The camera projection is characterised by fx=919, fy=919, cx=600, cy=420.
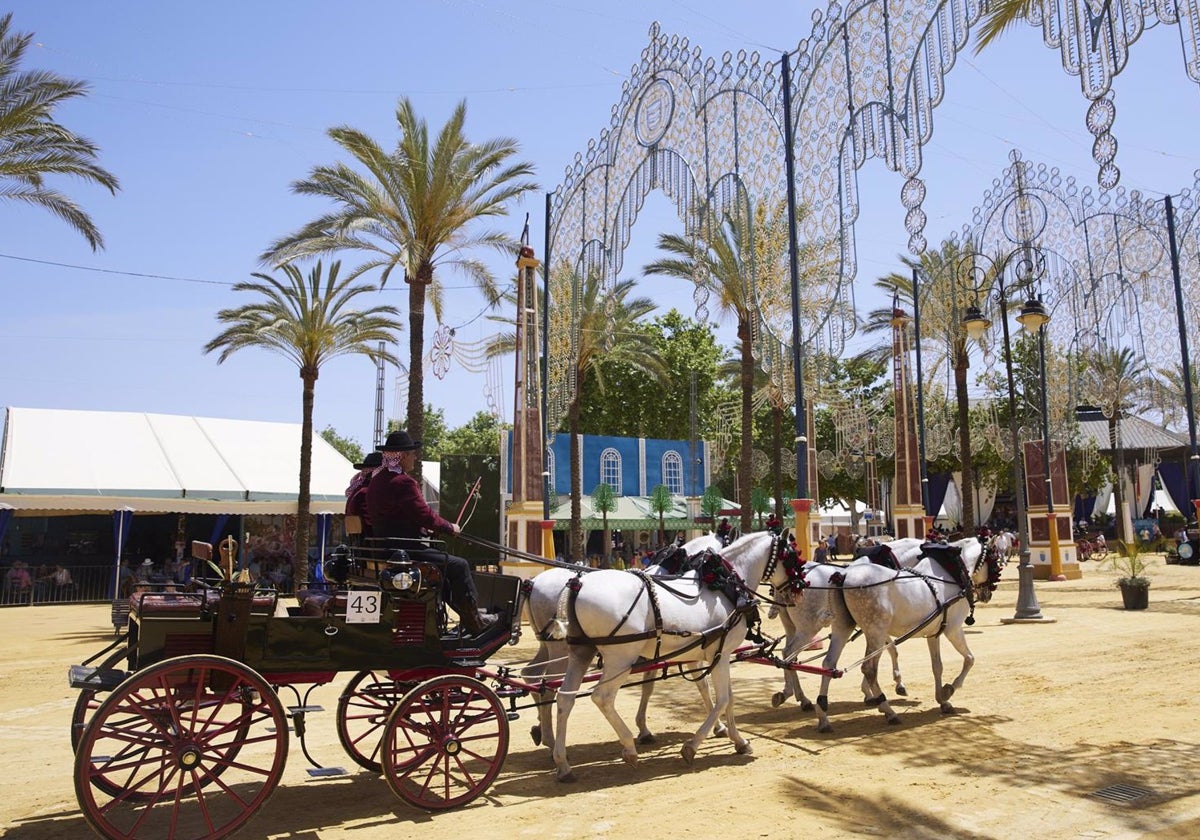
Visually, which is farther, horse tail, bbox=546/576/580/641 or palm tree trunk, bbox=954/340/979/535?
palm tree trunk, bbox=954/340/979/535

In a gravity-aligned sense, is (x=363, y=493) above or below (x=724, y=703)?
above

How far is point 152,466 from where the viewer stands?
1057 inches

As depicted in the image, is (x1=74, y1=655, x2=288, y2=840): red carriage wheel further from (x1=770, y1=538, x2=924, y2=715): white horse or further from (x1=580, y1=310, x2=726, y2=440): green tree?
(x1=580, y1=310, x2=726, y2=440): green tree

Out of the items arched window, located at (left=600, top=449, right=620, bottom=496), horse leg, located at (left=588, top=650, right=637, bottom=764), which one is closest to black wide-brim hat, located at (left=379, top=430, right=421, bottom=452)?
horse leg, located at (left=588, top=650, right=637, bottom=764)

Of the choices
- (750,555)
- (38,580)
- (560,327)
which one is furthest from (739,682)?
(38,580)

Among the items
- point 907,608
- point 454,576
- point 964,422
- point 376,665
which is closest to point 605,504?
point 964,422

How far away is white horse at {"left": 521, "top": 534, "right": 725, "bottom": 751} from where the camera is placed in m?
7.50

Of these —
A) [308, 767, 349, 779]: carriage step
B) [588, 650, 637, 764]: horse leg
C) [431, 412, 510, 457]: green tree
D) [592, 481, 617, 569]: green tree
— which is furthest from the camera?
[431, 412, 510, 457]: green tree

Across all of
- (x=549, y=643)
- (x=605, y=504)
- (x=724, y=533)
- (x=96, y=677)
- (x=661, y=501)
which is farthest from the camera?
(x=661, y=501)

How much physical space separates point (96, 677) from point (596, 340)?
1817 cm

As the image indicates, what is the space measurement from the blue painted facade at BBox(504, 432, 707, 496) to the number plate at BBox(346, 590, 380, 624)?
28.4m

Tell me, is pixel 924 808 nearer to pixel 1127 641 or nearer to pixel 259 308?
pixel 1127 641

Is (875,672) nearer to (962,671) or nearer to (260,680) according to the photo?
(962,671)

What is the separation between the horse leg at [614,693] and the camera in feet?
22.5
